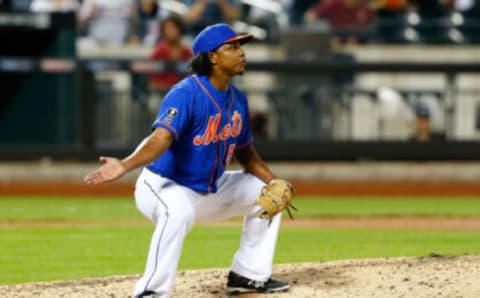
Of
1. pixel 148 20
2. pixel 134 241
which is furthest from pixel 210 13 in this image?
pixel 134 241

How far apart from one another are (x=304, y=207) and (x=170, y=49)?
2863 mm

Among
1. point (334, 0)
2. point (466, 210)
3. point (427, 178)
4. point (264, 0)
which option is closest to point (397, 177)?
point (427, 178)

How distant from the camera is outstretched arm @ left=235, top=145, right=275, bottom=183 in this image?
695cm

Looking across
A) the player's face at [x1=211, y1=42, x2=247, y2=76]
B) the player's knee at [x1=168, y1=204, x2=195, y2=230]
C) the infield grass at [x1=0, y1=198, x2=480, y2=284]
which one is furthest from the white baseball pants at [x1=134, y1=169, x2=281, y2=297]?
the infield grass at [x1=0, y1=198, x2=480, y2=284]

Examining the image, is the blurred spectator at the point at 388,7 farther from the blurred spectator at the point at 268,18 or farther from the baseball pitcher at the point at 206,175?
the baseball pitcher at the point at 206,175

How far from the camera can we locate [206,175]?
21.5ft

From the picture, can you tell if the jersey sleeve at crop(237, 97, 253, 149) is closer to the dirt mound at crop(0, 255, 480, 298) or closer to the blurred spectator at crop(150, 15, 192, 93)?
the dirt mound at crop(0, 255, 480, 298)

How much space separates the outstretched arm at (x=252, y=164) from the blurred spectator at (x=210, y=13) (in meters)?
9.51

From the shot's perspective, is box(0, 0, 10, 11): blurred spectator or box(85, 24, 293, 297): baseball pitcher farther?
box(0, 0, 10, 11): blurred spectator

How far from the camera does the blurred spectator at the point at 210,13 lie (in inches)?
646

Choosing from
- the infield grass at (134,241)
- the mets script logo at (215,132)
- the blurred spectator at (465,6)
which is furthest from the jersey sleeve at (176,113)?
the blurred spectator at (465,6)

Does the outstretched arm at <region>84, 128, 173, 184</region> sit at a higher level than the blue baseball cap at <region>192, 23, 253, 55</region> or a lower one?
lower

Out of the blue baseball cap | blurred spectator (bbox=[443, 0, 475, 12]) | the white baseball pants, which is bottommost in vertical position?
the white baseball pants

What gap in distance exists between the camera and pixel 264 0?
17.6 m
